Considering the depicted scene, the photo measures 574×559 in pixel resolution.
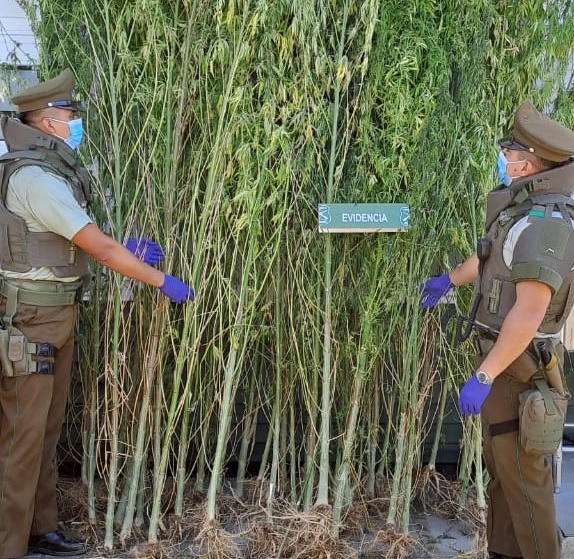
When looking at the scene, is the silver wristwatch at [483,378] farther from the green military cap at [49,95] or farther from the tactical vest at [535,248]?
the green military cap at [49,95]

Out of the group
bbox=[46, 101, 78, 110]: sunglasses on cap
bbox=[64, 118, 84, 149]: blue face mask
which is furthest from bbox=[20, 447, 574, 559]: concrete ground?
bbox=[46, 101, 78, 110]: sunglasses on cap

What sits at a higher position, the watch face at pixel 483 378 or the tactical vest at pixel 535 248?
the tactical vest at pixel 535 248

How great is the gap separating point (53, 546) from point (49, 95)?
1979mm

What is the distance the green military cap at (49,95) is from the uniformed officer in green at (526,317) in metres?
1.82

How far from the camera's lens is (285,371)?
3199 mm

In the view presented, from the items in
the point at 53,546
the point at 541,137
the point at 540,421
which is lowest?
the point at 53,546

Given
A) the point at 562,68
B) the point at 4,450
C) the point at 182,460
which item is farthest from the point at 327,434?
the point at 562,68

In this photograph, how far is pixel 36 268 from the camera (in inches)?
107

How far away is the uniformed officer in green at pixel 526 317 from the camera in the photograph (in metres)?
2.31

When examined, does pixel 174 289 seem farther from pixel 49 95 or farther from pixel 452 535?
pixel 452 535

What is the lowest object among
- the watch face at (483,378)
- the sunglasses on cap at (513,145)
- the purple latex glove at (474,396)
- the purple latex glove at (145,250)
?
the purple latex glove at (474,396)

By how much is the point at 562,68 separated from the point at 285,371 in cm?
206

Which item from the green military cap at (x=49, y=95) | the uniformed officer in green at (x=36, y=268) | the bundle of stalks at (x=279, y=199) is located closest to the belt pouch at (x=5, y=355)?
the uniformed officer in green at (x=36, y=268)

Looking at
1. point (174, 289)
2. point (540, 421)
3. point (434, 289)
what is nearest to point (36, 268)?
point (174, 289)
